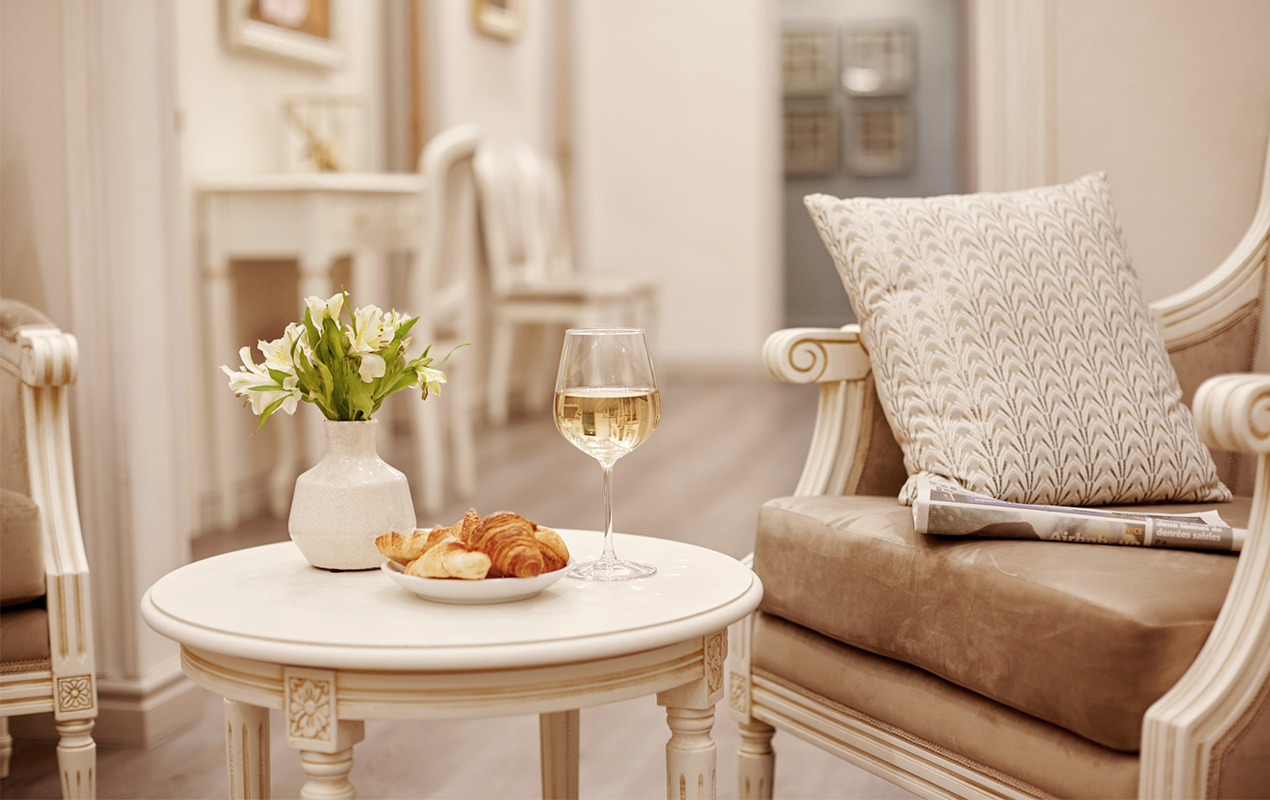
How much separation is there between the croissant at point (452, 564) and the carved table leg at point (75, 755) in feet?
2.22

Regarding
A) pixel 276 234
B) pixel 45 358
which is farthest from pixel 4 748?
pixel 276 234

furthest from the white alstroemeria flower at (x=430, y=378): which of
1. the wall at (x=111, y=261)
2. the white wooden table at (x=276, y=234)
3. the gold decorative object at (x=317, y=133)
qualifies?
the gold decorative object at (x=317, y=133)

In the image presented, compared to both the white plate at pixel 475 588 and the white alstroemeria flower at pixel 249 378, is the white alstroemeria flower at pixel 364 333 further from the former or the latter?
the white plate at pixel 475 588

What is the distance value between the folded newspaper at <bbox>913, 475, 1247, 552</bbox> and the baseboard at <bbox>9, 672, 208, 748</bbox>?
123cm

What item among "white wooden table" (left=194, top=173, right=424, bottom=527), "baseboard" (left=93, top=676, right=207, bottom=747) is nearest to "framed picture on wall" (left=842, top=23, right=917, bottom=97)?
"white wooden table" (left=194, top=173, right=424, bottom=527)

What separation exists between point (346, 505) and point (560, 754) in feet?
1.47

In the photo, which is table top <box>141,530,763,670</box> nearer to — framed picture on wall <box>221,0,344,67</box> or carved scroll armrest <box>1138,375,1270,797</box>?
carved scroll armrest <box>1138,375,1270,797</box>

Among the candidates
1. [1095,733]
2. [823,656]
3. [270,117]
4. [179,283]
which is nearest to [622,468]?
[270,117]

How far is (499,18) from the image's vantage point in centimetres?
538

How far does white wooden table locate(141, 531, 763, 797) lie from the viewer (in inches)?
37.4

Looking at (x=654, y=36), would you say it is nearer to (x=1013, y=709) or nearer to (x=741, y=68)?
(x=741, y=68)

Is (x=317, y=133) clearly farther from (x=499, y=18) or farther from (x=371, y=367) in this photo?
(x=371, y=367)

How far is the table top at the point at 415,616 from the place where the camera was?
94cm

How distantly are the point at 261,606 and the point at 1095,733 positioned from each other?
0.71 metres
